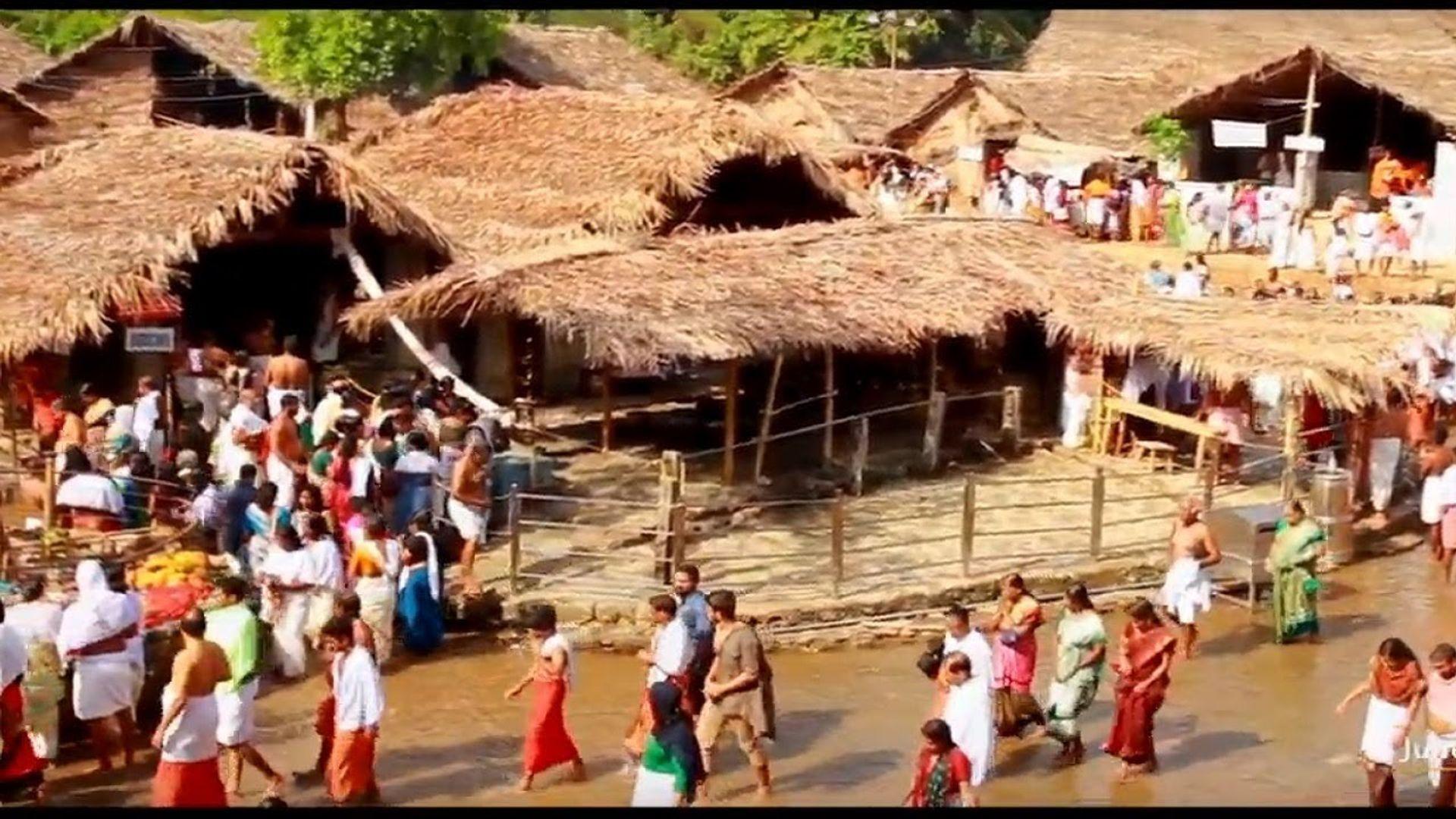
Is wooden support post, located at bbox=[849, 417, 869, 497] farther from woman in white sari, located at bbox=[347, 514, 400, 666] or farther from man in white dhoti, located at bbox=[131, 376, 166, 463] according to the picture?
man in white dhoti, located at bbox=[131, 376, 166, 463]

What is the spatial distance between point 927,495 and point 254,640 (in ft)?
29.0

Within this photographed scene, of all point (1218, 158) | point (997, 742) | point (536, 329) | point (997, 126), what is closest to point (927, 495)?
point (536, 329)

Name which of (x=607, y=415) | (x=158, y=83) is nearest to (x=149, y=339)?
(x=607, y=415)

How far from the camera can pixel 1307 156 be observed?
90.5 feet

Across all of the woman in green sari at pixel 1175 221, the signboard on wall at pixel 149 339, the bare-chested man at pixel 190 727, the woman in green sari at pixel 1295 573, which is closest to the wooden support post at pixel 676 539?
the woman in green sari at pixel 1295 573

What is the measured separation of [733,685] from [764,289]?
7766 mm

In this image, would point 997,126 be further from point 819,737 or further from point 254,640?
point 254,640

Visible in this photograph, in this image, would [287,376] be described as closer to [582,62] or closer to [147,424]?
[147,424]

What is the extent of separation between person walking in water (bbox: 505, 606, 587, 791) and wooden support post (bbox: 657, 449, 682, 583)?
3420mm

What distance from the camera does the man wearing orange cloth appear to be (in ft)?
34.4

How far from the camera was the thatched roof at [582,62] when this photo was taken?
1585 inches

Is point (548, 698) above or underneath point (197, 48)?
underneath

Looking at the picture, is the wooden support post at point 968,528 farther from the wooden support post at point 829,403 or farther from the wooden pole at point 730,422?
the wooden support post at point 829,403

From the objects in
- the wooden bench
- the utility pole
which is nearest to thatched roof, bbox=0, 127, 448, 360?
the wooden bench
